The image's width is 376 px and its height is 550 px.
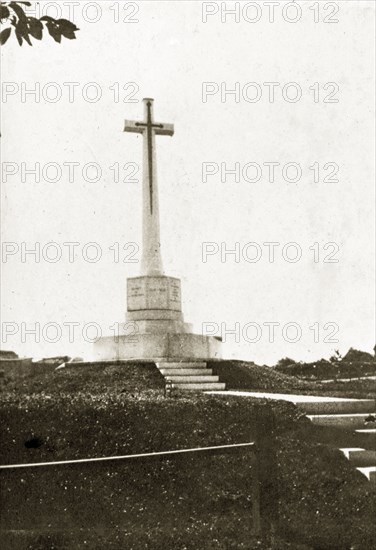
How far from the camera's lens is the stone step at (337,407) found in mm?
8305

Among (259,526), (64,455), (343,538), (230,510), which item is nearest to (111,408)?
(64,455)

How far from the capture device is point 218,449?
3693mm

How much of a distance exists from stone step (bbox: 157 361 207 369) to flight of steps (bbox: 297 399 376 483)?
718cm

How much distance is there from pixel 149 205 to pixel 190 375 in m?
5.41

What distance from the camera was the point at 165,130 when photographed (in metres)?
18.9

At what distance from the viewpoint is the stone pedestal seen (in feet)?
55.6

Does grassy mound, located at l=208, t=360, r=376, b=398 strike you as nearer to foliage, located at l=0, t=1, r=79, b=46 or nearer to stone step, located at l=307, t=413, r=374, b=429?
stone step, located at l=307, t=413, r=374, b=429

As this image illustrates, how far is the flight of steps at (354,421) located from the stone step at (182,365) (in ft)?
23.6

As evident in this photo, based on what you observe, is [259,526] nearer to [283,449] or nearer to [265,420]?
[265,420]

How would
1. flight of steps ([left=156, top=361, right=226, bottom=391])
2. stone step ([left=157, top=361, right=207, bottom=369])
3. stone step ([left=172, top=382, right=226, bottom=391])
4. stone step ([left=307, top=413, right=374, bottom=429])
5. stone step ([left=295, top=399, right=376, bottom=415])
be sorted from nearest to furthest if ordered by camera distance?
stone step ([left=307, top=413, right=374, bottom=429]) → stone step ([left=295, top=399, right=376, bottom=415]) → stone step ([left=172, top=382, right=226, bottom=391]) → flight of steps ([left=156, top=361, right=226, bottom=391]) → stone step ([left=157, top=361, right=207, bottom=369])

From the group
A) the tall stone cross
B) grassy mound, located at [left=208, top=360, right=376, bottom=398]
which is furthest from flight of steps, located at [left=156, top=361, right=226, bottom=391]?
the tall stone cross

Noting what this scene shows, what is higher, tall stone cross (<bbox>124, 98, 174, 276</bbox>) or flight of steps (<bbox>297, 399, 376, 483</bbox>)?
tall stone cross (<bbox>124, 98, 174, 276</bbox>)

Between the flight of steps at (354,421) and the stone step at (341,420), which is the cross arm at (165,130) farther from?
the stone step at (341,420)

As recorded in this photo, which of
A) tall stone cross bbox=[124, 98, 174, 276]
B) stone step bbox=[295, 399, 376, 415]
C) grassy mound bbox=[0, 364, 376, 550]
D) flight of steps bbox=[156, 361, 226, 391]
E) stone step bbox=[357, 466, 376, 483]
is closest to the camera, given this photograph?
grassy mound bbox=[0, 364, 376, 550]
